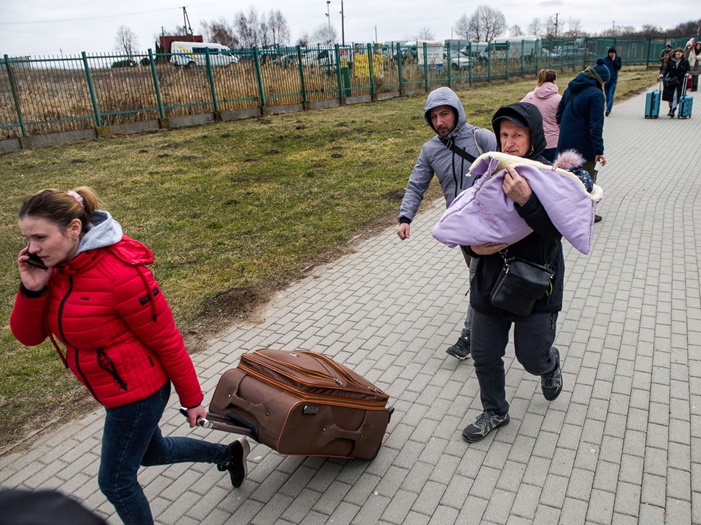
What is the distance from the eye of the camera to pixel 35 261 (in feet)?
7.23

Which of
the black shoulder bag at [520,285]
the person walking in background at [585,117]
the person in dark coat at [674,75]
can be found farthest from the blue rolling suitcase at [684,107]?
the black shoulder bag at [520,285]

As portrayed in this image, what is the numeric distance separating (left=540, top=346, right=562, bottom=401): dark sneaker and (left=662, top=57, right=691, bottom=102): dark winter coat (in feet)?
47.5

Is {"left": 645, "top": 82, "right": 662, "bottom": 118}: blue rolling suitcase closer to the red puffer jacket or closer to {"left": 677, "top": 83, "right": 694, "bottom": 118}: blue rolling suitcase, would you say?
{"left": 677, "top": 83, "right": 694, "bottom": 118}: blue rolling suitcase

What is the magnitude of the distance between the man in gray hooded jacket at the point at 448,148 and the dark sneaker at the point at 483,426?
101cm

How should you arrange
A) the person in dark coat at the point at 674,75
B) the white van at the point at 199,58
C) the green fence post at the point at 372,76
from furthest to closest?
the green fence post at the point at 372,76, the white van at the point at 199,58, the person in dark coat at the point at 674,75

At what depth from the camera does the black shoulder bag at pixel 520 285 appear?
2.87 metres

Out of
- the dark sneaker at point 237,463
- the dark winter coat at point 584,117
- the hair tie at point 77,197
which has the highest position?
the hair tie at point 77,197

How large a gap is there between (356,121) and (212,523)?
50.6ft

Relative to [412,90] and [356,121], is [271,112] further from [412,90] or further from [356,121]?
[412,90]

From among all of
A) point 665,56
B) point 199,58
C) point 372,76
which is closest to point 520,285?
point 199,58

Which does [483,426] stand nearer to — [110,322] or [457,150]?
[457,150]

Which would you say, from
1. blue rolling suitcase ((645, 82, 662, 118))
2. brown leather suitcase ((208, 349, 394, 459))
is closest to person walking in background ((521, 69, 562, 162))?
brown leather suitcase ((208, 349, 394, 459))

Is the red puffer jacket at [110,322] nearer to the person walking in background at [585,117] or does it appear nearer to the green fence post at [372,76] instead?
the person walking in background at [585,117]

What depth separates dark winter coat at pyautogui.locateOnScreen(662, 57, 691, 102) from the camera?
48.9ft
